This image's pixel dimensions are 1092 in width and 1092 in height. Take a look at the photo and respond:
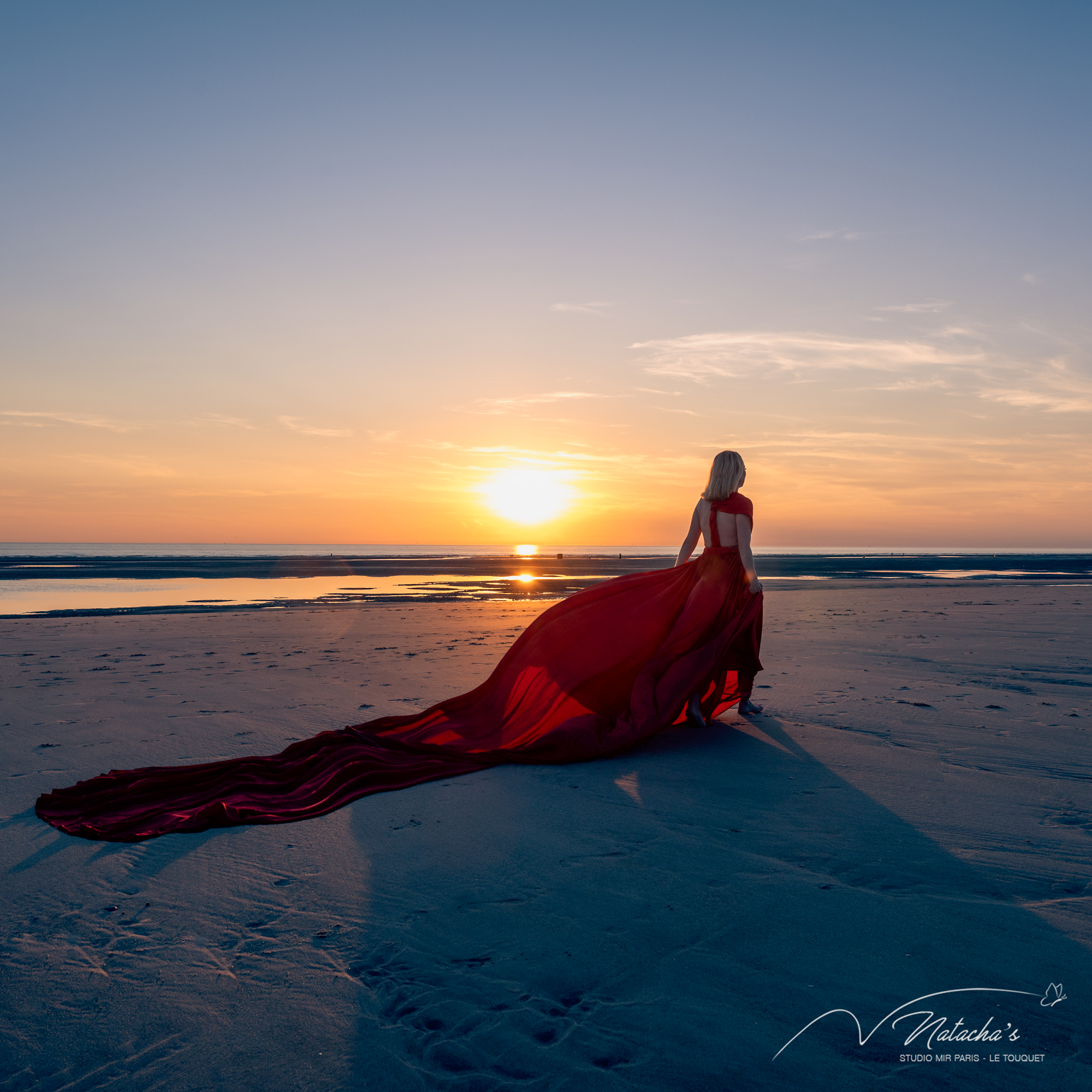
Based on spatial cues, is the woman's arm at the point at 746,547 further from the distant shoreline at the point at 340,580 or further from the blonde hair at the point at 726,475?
the distant shoreline at the point at 340,580

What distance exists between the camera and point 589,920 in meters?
3.11

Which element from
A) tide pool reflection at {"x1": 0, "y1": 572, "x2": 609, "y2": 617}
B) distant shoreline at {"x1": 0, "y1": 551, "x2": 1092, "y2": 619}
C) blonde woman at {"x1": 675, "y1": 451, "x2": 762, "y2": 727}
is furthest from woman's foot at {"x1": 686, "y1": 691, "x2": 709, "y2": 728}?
tide pool reflection at {"x1": 0, "y1": 572, "x2": 609, "y2": 617}

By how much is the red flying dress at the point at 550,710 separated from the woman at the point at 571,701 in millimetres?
10

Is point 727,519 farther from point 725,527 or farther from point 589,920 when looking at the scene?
point 589,920

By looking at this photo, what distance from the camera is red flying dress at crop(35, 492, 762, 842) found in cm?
471

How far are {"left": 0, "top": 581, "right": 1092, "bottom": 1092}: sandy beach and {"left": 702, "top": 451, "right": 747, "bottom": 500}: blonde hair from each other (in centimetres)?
203

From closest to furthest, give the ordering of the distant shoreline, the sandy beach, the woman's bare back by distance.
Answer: the sandy beach < the woman's bare back < the distant shoreline

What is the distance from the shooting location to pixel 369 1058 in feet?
7.57

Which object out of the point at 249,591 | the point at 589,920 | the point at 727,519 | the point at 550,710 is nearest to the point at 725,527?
the point at 727,519

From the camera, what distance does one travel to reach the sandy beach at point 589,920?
7.58 ft
